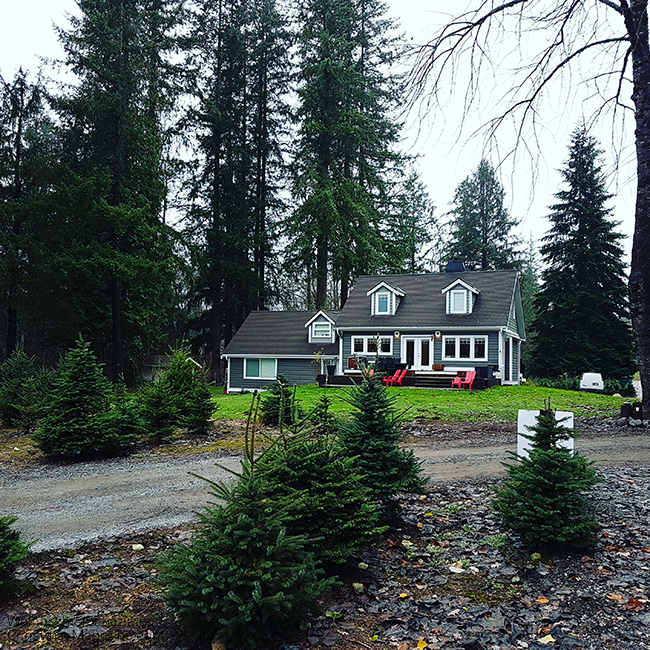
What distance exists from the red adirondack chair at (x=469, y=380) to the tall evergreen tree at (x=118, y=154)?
13792mm

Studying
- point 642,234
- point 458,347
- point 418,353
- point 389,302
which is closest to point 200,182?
point 389,302

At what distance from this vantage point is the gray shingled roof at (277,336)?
27.6 metres

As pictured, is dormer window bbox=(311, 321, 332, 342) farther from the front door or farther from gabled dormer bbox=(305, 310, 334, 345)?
the front door

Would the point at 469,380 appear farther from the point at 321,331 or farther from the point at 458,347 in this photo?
the point at 321,331

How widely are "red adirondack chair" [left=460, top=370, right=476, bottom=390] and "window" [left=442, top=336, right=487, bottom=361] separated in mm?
2095

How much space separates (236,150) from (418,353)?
17.1 meters

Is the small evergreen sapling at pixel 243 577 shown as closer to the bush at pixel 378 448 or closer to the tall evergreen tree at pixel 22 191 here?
the bush at pixel 378 448

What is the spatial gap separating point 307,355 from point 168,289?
8074 mm

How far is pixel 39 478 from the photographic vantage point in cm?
808

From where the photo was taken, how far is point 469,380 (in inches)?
871

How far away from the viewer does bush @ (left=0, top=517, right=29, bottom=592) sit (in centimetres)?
365

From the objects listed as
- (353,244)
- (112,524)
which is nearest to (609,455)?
(112,524)

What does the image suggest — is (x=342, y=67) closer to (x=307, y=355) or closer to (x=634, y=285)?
(x=307, y=355)

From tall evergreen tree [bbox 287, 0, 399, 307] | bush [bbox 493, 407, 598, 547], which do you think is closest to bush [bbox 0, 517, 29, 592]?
bush [bbox 493, 407, 598, 547]
